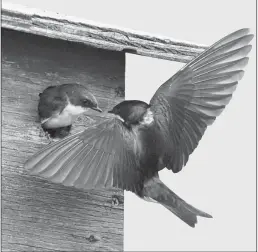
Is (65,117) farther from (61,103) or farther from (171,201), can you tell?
(171,201)

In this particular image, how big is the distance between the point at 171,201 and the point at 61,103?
39 centimetres

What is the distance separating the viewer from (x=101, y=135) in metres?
2.35

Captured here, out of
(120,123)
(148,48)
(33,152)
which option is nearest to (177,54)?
(148,48)

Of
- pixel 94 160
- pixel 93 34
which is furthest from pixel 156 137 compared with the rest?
pixel 93 34

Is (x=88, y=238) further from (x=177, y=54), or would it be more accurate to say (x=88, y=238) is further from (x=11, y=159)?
(x=177, y=54)

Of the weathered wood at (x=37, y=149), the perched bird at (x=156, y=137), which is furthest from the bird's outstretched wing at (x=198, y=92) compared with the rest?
the weathered wood at (x=37, y=149)

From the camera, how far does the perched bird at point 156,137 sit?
7.50ft

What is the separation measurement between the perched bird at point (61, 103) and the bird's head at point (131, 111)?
117 millimetres

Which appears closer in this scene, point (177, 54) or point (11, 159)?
point (11, 159)

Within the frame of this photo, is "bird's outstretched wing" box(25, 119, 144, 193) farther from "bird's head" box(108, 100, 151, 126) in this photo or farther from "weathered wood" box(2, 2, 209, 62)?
"weathered wood" box(2, 2, 209, 62)

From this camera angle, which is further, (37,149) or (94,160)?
(37,149)

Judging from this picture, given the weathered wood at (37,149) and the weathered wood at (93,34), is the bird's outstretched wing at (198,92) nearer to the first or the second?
the weathered wood at (93,34)

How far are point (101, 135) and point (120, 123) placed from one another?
68 millimetres

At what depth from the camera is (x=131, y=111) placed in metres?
2.41
